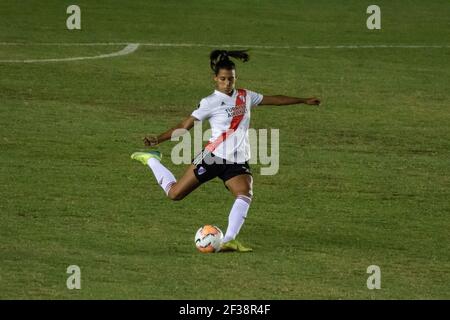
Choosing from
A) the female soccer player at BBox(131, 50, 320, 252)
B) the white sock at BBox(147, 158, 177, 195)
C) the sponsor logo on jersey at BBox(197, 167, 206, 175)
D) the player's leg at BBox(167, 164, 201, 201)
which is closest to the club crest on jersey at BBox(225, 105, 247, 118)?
the female soccer player at BBox(131, 50, 320, 252)

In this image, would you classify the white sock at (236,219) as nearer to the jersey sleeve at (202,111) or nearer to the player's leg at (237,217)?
the player's leg at (237,217)

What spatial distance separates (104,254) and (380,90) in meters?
17.5

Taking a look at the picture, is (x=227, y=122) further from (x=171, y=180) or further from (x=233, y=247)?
(x=233, y=247)

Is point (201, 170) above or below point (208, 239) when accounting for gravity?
above

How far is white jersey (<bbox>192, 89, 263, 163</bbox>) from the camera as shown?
17625 mm

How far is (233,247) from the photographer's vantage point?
17.5 meters

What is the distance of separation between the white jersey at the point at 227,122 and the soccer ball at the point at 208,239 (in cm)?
96

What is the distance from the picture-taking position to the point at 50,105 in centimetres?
3002

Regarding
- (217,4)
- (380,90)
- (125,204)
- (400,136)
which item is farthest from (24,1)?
(125,204)

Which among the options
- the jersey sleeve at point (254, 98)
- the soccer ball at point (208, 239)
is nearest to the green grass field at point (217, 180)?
the soccer ball at point (208, 239)

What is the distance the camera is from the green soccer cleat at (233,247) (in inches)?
685

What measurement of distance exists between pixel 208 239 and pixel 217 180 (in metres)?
5.76

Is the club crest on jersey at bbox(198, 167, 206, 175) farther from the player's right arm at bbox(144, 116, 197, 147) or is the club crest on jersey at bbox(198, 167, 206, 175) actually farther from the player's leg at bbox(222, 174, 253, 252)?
the player's right arm at bbox(144, 116, 197, 147)

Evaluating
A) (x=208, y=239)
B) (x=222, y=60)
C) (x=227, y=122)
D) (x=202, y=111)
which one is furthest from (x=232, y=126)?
(x=208, y=239)
